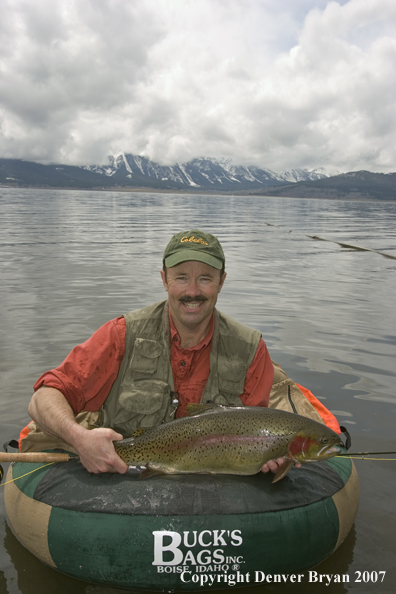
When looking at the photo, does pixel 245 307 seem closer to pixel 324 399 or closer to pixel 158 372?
pixel 324 399

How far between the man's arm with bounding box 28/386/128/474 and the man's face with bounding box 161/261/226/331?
4.11 feet

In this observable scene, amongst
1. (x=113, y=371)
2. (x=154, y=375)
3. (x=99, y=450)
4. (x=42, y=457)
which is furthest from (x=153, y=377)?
(x=42, y=457)

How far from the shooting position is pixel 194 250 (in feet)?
14.3

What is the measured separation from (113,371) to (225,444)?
4.23ft

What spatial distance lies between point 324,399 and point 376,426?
1028 mm

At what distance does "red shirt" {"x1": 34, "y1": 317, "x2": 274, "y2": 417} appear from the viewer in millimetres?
4176

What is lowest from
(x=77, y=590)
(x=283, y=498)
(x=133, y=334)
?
(x=77, y=590)

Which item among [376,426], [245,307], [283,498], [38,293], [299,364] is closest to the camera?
[283,498]

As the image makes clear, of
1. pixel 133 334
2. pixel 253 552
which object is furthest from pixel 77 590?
pixel 133 334

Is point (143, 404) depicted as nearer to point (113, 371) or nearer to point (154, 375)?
point (154, 375)

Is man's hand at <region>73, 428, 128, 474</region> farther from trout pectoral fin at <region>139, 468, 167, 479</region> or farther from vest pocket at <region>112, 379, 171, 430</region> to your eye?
vest pocket at <region>112, 379, 171, 430</region>

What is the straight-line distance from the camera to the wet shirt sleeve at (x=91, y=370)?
4129 mm

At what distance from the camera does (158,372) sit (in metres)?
4.53

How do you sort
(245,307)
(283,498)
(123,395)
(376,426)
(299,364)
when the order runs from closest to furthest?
(283,498) < (123,395) < (376,426) < (299,364) < (245,307)
